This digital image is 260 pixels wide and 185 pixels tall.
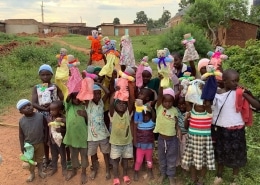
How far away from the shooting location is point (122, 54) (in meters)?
3.98

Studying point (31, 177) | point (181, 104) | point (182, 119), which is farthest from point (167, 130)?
point (31, 177)

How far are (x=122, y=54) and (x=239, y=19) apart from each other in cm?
2168

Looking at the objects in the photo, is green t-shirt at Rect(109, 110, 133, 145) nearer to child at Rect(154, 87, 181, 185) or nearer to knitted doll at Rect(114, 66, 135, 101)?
knitted doll at Rect(114, 66, 135, 101)

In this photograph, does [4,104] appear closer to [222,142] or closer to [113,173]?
[113,173]

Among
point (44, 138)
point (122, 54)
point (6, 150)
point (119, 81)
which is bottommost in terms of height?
point (6, 150)

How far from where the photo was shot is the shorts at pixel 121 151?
3.74m

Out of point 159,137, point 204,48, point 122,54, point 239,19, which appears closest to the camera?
point 159,137

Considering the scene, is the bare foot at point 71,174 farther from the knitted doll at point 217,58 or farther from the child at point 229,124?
the knitted doll at point 217,58

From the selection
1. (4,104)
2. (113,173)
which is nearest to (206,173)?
(113,173)

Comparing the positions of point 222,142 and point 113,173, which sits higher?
point 222,142

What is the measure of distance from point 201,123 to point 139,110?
2.45 ft

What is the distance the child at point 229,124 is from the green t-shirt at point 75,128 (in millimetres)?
1657

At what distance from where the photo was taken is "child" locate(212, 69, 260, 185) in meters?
3.27

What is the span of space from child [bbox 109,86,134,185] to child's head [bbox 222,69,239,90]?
1.15 m
